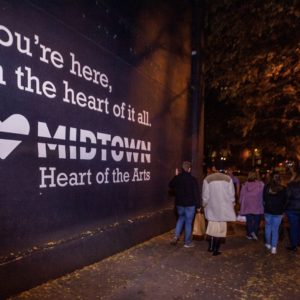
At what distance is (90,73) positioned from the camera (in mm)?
6770

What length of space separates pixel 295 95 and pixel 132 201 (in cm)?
777

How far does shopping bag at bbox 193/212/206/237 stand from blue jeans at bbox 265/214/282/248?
1.41 metres

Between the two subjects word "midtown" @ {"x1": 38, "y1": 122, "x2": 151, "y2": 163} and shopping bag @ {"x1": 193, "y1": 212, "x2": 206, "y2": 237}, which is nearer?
word "midtown" @ {"x1": 38, "y1": 122, "x2": 151, "y2": 163}

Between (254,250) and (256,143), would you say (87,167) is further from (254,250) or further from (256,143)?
(256,143)

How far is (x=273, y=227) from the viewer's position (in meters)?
8.04

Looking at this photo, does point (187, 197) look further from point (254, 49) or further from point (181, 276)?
point (254, 49)

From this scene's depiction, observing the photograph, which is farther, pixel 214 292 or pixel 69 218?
pixel 69 218

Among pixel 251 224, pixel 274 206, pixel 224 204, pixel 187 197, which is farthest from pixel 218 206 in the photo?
pixel 251 224

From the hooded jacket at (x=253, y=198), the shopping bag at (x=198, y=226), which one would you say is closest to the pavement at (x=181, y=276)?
the shopping bag at (x=198, y=226)

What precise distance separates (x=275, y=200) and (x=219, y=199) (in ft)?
3.79

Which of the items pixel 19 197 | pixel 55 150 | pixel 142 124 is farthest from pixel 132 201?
pixel 19 197

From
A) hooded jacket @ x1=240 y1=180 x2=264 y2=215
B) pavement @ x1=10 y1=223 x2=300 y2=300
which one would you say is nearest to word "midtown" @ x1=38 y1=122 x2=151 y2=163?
pavement @ x1=10 y1=223 x2=300 y2=300

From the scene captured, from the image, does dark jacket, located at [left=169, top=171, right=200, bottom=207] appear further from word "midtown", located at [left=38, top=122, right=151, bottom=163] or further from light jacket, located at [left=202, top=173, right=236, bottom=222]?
word "midtown", located at [left=38, top=122, right=151, bottom=163]

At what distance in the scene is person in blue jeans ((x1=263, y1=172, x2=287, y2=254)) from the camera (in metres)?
7.95
